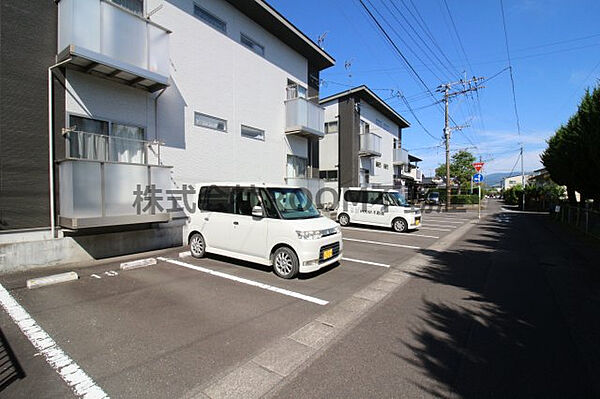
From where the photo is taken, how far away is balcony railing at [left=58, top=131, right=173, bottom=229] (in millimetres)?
5652

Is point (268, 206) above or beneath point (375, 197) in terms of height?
beneath

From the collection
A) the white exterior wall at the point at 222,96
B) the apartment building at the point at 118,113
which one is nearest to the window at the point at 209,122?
the apartment building at the point at 118,113

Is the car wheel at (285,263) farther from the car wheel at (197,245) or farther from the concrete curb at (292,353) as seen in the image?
the car wheel at (197,245)

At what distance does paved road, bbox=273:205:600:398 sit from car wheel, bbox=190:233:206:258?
429 cm

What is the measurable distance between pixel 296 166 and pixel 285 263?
8364 millimetres

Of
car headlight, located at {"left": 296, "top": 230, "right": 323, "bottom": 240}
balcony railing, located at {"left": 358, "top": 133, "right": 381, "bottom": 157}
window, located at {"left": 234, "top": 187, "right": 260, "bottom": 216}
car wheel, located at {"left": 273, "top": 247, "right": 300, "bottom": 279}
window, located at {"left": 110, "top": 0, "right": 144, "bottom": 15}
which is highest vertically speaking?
window, located at {"left": 110, "top": 0, "right": 144, "bottom": 15}

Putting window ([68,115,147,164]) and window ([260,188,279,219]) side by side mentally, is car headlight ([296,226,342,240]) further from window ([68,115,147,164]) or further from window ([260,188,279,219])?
window ([68,115,147,164])

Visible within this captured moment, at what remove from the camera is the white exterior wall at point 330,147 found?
17.7 metres

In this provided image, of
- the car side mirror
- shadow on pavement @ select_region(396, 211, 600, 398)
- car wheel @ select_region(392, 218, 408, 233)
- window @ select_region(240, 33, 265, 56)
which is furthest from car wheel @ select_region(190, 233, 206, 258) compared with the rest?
car wheel @ select_region(392, 218, 408, 233)

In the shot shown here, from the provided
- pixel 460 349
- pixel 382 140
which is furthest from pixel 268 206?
Result: pixel 382 140

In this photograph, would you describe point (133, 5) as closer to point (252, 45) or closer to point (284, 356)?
point (252, 45)

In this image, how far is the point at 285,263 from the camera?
5316mm

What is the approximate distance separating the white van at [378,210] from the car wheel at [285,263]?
7596 mm

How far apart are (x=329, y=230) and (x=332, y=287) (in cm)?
114
